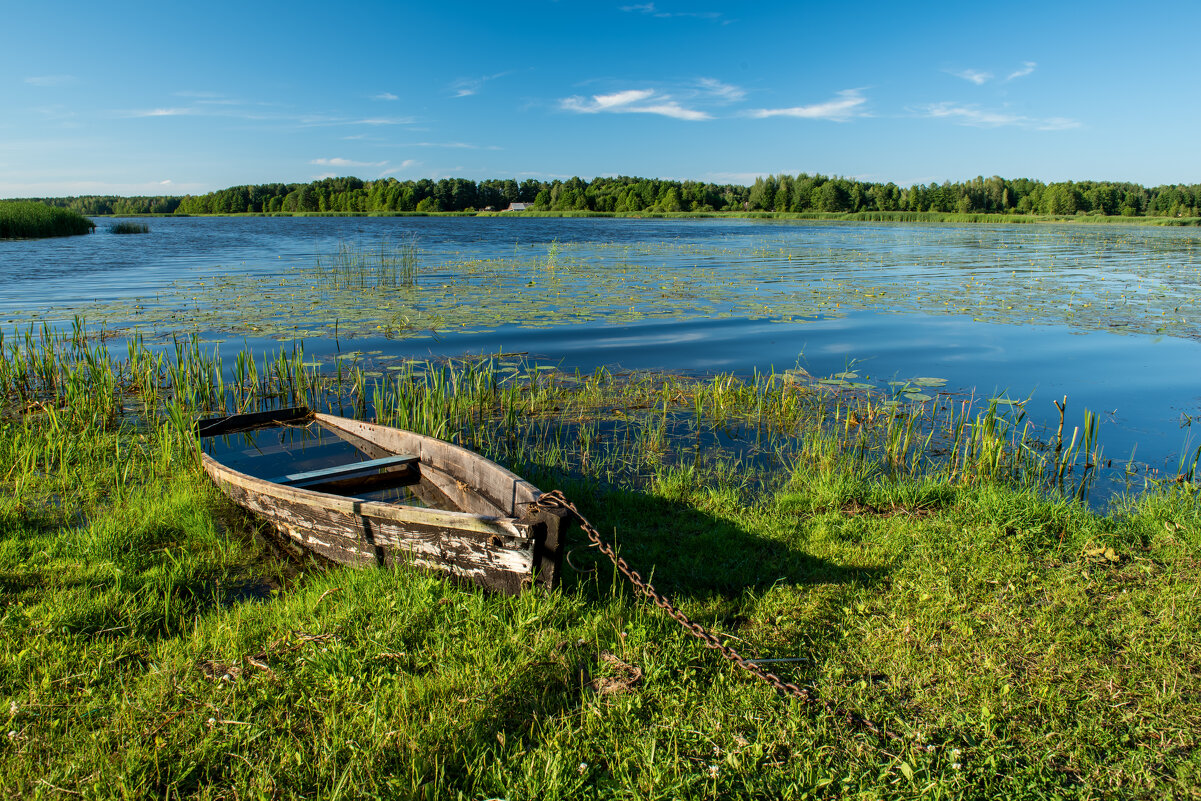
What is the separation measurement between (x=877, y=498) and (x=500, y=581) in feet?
10.1

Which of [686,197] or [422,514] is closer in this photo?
[422,514]

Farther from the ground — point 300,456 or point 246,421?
point 246,421

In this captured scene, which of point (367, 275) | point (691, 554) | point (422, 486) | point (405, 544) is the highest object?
point (367, 275)

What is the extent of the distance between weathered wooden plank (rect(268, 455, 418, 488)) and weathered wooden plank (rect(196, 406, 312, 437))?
142cm

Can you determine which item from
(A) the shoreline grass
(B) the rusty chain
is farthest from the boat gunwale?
(A) the shoreline grass

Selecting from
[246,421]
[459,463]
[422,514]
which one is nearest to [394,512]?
[422,514]

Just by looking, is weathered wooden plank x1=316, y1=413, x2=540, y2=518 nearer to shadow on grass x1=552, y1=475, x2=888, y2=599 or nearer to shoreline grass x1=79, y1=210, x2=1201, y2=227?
shadow on grass x1=552, y1=475, x2=888, y2=599

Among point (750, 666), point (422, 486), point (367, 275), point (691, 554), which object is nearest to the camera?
point (750, 666)

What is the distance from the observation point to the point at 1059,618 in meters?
3.49

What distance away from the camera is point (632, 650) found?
3.12 m

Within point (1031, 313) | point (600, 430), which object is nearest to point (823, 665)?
point (600, 430)

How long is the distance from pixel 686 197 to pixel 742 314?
294 feet

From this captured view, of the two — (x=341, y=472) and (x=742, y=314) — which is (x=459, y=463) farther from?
(x=742, y=314)

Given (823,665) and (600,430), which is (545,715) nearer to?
(823,665)
